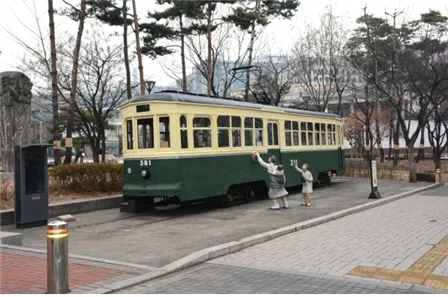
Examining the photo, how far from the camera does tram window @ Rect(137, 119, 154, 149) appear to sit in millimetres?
12180

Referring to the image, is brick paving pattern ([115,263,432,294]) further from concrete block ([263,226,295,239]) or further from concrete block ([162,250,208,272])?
concrete block ([263,226,295,239])

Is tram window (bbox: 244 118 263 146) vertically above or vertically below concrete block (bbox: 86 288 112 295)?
above

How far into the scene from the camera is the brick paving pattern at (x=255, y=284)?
17.7ft

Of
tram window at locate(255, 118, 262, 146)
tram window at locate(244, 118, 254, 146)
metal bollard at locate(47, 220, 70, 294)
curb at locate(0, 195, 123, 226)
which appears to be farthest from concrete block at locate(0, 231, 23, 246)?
tram window at locate(255, 118, 262, 146)

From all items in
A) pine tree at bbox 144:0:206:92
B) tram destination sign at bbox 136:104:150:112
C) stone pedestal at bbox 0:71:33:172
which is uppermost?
pine tree at bbox 144:0:206:92

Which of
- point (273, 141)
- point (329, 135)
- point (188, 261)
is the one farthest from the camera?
point (329, 135)

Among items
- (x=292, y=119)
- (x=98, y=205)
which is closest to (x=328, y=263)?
(x=98, y=205)

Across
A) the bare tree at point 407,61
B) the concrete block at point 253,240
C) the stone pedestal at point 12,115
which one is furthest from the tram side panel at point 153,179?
the bare tree at point 407,61

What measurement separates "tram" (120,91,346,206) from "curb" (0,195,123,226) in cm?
103

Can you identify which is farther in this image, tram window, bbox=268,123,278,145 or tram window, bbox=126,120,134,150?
tram window, bbox=268,123,278,145

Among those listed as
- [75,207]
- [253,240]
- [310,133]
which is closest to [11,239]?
[253,240]

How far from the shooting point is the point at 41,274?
594 centimetres

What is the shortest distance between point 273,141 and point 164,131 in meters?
4.72

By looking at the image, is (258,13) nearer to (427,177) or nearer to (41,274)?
(427,177)
